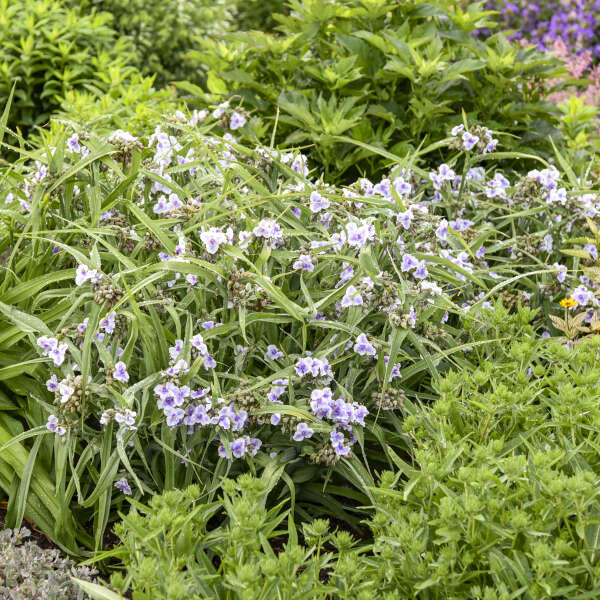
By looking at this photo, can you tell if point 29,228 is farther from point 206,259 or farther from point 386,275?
point 386,275

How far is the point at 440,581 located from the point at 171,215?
4.77 ft

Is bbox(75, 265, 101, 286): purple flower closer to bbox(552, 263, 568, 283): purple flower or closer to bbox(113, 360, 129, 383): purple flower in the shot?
bbox(113, 360, 129, 383): purple flower

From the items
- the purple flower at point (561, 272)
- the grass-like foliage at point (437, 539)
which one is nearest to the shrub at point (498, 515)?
the grass-like foliage at point (437, 539)

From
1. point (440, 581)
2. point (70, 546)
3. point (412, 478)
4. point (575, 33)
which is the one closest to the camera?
point (440, 581)

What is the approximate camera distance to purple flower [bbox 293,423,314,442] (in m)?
2.23

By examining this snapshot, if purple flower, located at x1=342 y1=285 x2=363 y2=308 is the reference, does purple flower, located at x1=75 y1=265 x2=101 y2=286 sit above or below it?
above

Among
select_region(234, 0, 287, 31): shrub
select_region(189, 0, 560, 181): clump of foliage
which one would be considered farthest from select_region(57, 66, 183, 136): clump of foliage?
select_region(234, 0, 287, 31): shrub

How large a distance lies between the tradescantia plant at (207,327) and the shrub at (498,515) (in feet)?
1.30

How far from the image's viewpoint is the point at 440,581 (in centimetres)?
163

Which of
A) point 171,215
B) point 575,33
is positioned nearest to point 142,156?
point 171,215

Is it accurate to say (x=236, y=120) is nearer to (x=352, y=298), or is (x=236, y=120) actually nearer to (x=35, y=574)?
(x=352, y=298)

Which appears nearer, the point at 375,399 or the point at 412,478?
the point at 412,478

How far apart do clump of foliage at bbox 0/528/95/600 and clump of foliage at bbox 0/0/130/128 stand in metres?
3.60

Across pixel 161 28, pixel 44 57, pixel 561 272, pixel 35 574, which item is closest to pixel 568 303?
pixel 561 272
